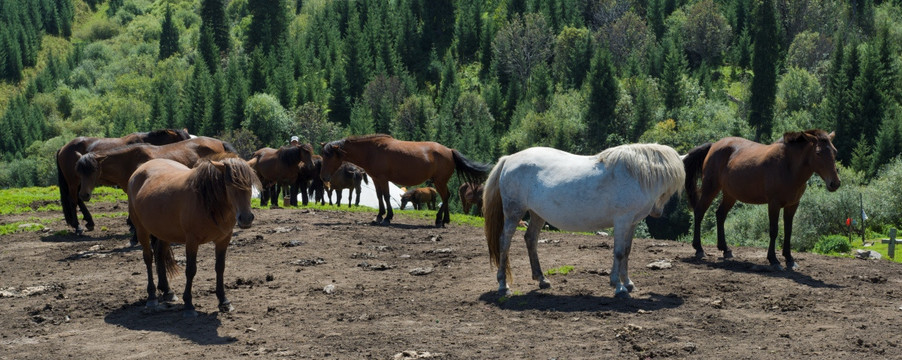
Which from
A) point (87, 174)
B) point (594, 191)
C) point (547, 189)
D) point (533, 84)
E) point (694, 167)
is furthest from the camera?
point (533, 84)

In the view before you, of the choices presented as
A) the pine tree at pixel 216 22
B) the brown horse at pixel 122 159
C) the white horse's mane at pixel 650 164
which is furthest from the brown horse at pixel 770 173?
the pine tree at pixel 216 22

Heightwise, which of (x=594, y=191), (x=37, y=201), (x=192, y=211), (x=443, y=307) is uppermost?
(x=594, y=191)

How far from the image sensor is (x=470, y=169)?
73.0 ft

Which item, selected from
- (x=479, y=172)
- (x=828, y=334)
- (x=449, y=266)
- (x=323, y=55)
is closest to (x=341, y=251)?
(x=449, y=266)

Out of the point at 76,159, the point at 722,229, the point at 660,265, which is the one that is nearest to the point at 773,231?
the point at 722,229

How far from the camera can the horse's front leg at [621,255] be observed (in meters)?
12.9

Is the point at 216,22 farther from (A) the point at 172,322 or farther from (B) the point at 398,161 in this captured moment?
(A) the point at 172,322

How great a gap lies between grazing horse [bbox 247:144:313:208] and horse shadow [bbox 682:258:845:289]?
13548 millimetres

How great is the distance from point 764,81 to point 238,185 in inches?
3762

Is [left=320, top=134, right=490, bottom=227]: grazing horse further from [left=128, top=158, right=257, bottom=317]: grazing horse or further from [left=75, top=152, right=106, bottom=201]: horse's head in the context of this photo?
[left=128, top=158, right=257, bottom=317]: grazing horse

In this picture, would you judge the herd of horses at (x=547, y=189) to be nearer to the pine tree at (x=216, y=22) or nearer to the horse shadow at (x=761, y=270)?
the horse shadow at (x=761, y=270)

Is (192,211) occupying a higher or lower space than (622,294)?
higher

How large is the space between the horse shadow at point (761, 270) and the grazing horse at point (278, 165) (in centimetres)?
1355

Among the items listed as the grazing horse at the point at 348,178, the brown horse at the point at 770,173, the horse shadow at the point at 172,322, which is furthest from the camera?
the grazing horse at the point at 348,178
